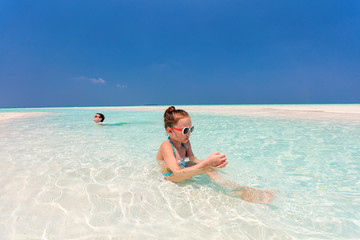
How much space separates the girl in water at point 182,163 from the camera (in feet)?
7.40

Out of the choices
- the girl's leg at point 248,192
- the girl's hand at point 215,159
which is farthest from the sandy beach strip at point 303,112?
the girl's hand at point 215,159

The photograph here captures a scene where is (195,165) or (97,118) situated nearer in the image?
(195,165)

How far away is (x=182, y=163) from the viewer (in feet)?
9.81

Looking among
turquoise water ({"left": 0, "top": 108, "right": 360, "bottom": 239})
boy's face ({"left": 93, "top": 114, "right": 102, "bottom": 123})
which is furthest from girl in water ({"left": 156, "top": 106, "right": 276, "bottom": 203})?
boy's face ({"left": 93, "top": 114, "right": 102, "bottom": 123})

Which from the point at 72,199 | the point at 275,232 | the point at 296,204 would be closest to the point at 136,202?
the point at 72,199

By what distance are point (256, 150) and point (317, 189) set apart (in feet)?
6.82

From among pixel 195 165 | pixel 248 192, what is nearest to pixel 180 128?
pixel 195 165

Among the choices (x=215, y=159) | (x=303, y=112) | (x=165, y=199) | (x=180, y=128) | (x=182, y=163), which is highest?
(x=180, y=128)

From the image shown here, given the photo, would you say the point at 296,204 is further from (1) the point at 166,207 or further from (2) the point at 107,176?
(2) the point at 107,176

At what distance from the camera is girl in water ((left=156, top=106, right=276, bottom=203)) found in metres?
2.25

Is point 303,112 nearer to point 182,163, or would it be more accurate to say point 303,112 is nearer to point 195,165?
point 182,163

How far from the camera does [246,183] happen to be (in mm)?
2805

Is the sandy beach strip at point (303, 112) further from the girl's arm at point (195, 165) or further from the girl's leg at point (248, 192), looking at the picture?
the girl's arm at point (195, 165)

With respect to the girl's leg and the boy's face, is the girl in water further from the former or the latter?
the boy's face
